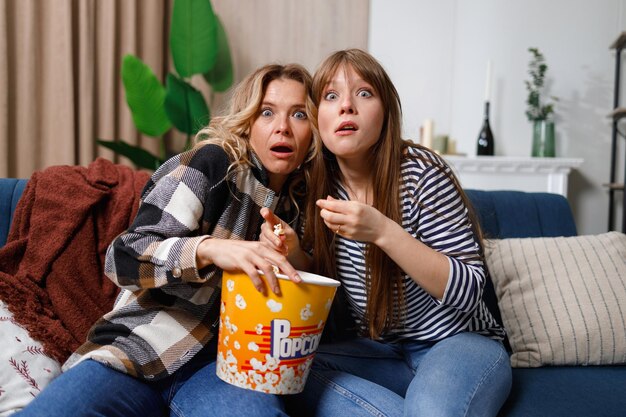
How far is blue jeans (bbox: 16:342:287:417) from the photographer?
2.91ft

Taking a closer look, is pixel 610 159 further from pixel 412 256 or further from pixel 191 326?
pixel 191 326

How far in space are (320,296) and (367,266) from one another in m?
0.32

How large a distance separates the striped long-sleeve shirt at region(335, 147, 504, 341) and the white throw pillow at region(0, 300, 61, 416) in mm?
657

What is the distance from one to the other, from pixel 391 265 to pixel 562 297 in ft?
1.91

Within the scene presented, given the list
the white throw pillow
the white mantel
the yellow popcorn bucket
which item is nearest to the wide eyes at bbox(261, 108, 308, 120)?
the yellow popcorn bucket

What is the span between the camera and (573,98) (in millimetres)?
3234

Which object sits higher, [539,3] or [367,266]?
[539,3]

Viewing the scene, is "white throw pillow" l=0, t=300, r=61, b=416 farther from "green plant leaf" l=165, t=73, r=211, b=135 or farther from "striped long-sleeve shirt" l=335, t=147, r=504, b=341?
"green plant leaf" l=165, t=73, r=211, b=135

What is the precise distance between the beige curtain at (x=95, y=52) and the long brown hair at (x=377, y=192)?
1814 mm

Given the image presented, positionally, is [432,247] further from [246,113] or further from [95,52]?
[95,52]

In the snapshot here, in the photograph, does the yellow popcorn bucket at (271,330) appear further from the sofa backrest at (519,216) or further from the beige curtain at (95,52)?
the beige curtain at (95,52)

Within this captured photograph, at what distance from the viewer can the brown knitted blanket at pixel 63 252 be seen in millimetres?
1217

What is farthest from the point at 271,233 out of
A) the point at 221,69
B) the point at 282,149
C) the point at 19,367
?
the point at 221,69

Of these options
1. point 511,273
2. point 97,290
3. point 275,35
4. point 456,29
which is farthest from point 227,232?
point 456,29
